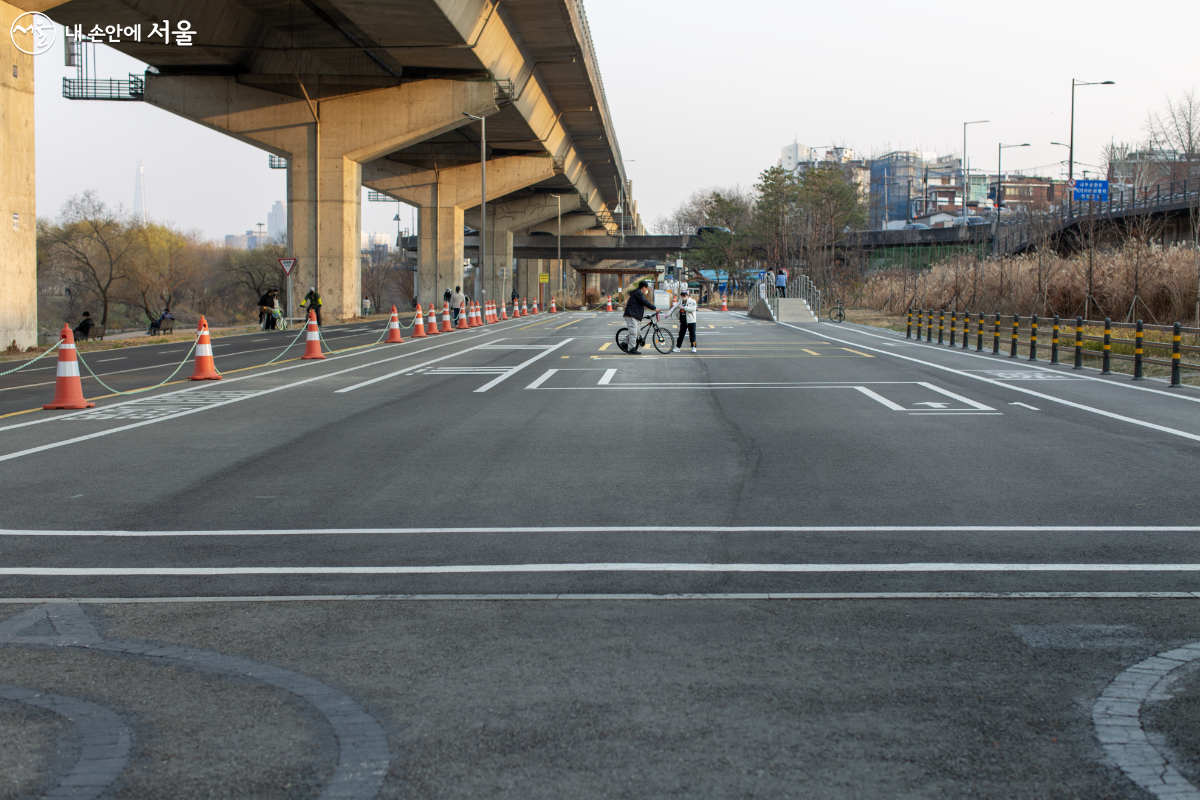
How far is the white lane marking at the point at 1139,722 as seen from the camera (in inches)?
140

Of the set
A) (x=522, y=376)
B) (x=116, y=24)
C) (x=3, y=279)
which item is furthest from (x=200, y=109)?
Result: (x=522, y=376)

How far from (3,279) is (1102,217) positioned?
47347mm

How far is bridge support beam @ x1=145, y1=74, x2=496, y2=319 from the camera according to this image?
46.9m

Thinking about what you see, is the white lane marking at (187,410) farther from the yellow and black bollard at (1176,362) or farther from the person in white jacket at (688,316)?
the yellow and black bollard at (1176,362)

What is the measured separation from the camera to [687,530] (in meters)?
7.56

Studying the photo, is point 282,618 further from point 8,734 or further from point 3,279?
point 3,279

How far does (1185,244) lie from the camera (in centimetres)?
3080

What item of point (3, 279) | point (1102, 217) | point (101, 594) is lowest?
point (101, 594)

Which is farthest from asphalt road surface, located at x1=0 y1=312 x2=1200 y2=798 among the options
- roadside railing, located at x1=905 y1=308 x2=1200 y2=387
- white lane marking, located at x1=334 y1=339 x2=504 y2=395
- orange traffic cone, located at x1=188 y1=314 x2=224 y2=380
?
orange traffic cone, located at x1=188 y1=314 x2=224 y2=380

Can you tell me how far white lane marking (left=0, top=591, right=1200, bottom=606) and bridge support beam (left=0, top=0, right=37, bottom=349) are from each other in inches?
888

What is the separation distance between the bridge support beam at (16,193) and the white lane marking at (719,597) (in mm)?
22550

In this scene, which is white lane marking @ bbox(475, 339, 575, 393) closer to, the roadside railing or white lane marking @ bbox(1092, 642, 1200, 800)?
the roadside railing

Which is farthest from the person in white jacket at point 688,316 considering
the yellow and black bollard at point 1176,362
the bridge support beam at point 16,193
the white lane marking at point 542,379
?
→ the bridge support beam at point 16,193

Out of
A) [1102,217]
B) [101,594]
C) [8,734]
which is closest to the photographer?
[8,734]
